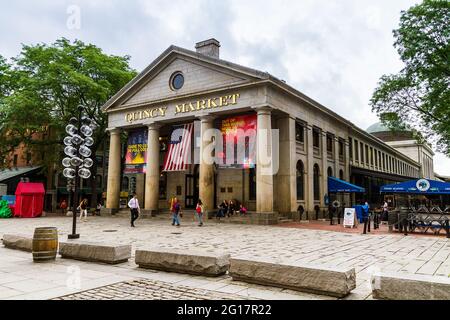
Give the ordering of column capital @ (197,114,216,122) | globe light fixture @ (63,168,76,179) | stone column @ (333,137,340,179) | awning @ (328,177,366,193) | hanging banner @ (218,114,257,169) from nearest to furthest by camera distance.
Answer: globe light fixture @ (63,168,76,179) → hanging banner @ (218,114,257,169) → column capital @ (197,114,216,122) → awning @ (328,177,366,193) → stone column @ (333,137,340,179)

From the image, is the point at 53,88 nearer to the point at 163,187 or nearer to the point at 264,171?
the point at 163,187

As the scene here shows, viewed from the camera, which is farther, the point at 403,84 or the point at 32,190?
the point at 32,190

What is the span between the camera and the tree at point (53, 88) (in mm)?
28375

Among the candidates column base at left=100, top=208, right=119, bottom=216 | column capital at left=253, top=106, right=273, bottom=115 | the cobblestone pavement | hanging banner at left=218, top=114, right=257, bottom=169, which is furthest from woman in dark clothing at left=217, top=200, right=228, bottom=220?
the cobblestone pavement

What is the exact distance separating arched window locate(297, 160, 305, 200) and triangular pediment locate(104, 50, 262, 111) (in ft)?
27.5

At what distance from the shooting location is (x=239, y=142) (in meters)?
22.9

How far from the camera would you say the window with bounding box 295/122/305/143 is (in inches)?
1067

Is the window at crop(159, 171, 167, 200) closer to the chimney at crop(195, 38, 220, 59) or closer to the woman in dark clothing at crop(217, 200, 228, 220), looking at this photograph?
the woman in dark clothing at crop(217, 200, 228, 220)

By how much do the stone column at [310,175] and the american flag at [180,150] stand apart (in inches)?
369

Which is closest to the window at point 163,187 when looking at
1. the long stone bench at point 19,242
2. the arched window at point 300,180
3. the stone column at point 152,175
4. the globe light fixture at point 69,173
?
the stone column at point 152,175

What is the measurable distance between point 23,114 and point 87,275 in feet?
85.1

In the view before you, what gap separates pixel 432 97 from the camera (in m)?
23.4
